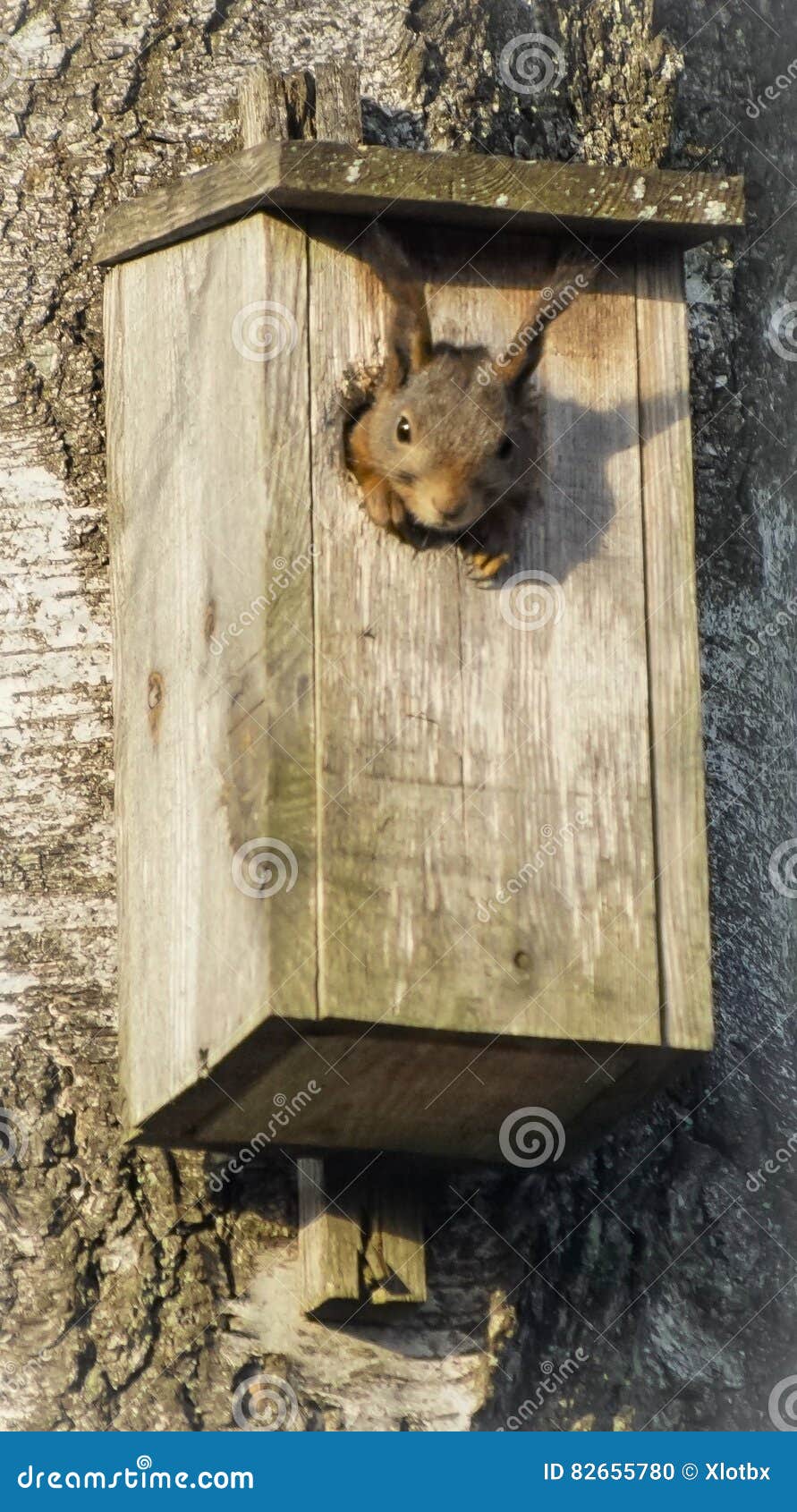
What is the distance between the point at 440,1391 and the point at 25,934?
1.01m

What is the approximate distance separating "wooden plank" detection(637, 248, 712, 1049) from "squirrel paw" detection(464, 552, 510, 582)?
26 centimetres

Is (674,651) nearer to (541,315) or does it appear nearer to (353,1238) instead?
(541,315)

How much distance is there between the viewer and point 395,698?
12.4ft

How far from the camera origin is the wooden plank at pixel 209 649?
369 cm

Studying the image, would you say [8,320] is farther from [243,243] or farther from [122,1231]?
[122,1231]

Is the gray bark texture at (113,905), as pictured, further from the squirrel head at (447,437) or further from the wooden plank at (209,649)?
the squirrel head at (447,437)

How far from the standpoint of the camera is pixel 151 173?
183 inches

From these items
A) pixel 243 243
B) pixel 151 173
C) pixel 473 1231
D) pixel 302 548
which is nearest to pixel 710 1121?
pixel 473 1231

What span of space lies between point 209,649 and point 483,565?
432 mm

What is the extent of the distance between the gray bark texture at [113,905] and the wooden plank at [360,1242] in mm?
67

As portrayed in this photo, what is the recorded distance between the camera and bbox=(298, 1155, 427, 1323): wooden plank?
409 centimetres

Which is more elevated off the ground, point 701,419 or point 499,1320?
point 701,419

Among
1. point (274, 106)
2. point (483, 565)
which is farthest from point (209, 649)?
point (274, 106)

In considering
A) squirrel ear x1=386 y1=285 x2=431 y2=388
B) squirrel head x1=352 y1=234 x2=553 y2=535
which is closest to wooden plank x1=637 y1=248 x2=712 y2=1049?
squirrel head x1=352 y1=234 x2=553 y2=535
